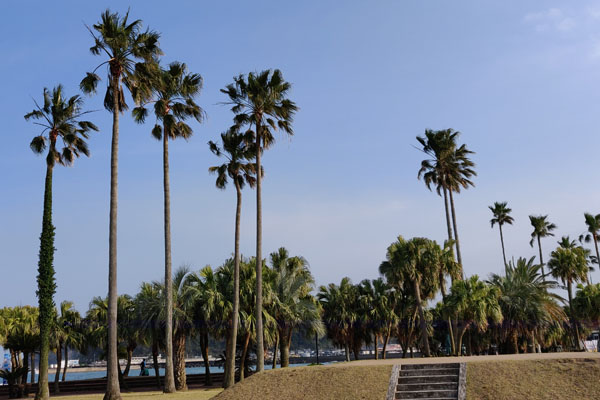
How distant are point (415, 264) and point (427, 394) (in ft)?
80.4

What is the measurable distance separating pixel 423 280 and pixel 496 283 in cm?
620

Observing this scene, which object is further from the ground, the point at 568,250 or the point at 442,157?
the point at 442,157

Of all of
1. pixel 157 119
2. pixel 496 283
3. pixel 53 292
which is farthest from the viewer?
pixel 496 283

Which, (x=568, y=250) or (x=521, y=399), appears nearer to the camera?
(x=521, y=399)

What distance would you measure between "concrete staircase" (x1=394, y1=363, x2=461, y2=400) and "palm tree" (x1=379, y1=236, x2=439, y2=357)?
2220 cm

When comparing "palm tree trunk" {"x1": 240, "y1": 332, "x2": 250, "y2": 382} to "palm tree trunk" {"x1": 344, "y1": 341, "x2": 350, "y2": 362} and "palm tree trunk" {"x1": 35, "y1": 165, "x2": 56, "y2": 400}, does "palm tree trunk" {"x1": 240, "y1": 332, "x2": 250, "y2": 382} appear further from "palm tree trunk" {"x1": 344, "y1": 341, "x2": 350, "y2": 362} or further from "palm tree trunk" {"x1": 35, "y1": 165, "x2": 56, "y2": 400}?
"palm tree trunk" {"x1": 344, "y1": 341, "x2": 350, "y2": 362}

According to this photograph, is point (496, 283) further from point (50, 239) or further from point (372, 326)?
point (50, 239)

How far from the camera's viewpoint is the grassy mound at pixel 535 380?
17234 mm

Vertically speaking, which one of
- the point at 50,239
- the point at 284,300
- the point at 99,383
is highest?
the point at 50,239

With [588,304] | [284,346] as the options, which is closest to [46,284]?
[284,346]

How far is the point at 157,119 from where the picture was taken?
32344mm

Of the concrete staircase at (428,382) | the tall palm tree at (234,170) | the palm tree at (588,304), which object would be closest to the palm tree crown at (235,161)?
the tall palm tree at (234,170)

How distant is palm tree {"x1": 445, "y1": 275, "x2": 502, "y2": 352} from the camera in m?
37.5

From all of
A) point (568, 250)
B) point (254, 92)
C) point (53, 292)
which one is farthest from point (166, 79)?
point (568, 250)
